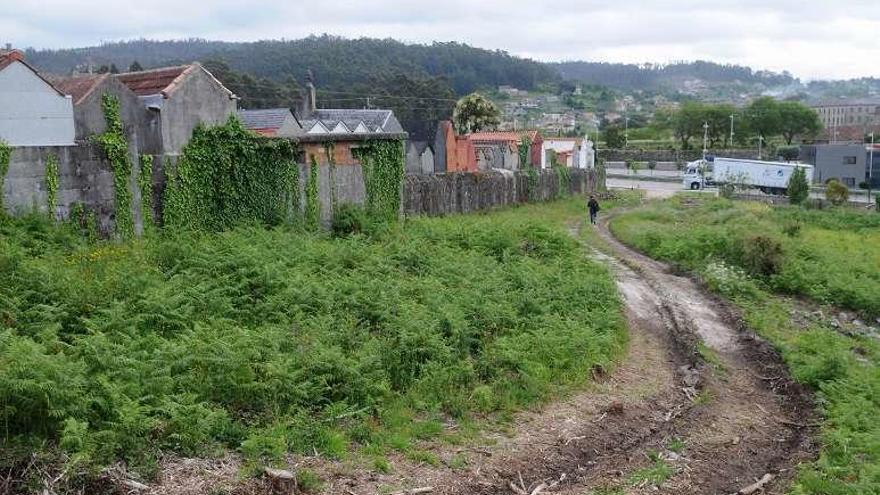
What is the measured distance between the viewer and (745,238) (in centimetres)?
2528

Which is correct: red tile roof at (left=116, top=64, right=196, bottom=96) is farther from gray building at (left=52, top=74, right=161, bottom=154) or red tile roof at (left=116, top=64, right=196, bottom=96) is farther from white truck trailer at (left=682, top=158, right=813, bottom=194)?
white truck trailer at (left=682, top=158, right=813, bottom=194)

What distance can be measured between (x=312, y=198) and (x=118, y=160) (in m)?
5.70

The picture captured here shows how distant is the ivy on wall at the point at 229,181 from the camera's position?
18516mm

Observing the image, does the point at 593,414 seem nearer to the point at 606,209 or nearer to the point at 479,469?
the point at 479,469

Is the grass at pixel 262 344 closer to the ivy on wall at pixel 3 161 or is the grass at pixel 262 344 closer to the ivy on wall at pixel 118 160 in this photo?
the ivy on wall at pixel 3 161

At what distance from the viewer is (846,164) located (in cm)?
7506

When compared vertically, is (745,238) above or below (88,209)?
below

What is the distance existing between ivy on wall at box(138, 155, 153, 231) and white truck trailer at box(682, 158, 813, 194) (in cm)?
5409

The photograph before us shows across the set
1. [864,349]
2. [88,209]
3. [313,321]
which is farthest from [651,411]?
[88,209]

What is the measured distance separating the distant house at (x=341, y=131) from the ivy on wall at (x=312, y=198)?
29 cm

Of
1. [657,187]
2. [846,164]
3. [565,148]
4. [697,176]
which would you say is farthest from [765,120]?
[565,148]

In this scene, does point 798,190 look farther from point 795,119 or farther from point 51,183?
point 795,119

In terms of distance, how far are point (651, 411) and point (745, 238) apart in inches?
573

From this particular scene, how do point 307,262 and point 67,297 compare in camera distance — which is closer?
point 67,297
